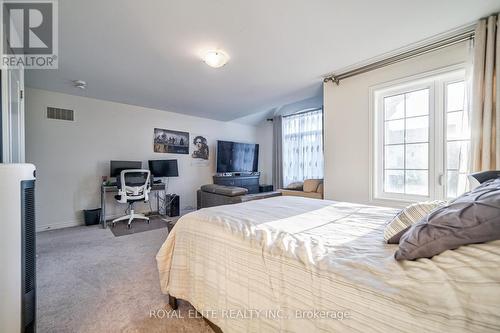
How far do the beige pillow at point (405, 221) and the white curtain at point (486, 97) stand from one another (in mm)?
1487

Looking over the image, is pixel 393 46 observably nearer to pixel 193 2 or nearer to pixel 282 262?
pixel 193 2

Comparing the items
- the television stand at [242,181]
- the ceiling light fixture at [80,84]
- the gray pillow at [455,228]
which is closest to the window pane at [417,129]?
the gray pillow at [455,228]

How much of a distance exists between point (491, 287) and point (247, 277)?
844mm

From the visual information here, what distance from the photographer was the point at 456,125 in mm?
2234

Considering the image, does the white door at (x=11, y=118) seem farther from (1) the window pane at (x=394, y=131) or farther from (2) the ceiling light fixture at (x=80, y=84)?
(1) the window pane at (x=394, y=131)

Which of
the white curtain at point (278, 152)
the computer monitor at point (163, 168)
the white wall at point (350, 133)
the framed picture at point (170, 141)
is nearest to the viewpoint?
the white wall at point (350, 133)

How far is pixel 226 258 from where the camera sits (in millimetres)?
1126

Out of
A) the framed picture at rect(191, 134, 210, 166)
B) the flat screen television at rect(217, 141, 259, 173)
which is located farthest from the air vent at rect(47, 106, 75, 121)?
the flat screen television at rect(217, 141, 259, 173)

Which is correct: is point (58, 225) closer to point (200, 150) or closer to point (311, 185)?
point (200, 150)

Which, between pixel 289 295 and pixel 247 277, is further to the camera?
pixel 247 277

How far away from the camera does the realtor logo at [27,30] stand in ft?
5.46

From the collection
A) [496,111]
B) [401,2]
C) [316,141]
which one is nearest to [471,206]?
[401,2]

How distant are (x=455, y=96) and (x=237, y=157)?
15.2 feet

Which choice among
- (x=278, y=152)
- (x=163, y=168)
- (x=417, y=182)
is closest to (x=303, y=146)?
(x=278, y=152)
